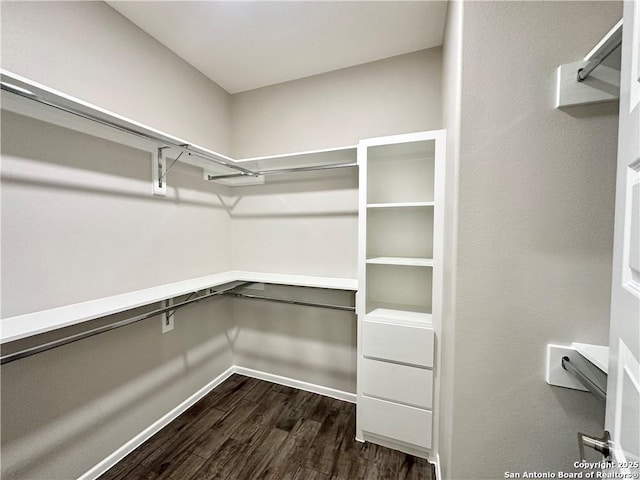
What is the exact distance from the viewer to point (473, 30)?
935mm

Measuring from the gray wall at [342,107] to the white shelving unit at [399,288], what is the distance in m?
0.36

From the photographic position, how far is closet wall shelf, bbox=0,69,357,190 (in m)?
1.03

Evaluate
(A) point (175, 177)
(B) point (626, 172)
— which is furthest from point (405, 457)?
(A) point (175, 177)

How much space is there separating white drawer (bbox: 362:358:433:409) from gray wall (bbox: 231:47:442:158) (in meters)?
1.61

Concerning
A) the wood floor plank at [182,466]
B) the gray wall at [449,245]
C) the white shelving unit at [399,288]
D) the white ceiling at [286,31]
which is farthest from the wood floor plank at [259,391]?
the white ceiling at [286,31]

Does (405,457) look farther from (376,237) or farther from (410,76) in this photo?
(410,76)

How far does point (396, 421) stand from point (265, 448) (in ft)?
2.75

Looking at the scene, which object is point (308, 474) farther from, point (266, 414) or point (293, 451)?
point (266, 414)

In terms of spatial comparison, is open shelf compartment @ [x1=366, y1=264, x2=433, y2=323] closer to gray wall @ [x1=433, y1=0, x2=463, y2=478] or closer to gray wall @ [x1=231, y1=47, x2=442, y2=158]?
gray wall @ [x1=433, y1=0, x2=463, y2=478]

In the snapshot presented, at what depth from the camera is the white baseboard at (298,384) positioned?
207cm

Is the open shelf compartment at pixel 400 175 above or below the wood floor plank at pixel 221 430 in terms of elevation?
above

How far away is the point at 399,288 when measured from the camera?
187 cm

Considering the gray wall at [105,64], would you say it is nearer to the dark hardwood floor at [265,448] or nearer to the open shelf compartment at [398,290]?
the open shelf compartment at [398,290]

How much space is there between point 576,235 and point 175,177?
220 centimetres
